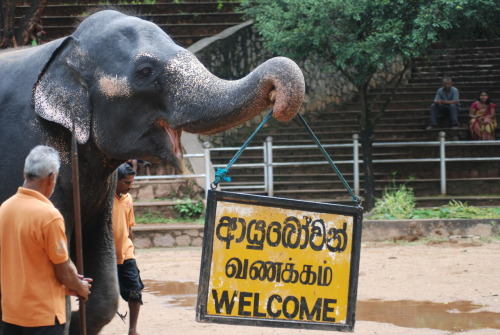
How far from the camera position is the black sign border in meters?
4.53

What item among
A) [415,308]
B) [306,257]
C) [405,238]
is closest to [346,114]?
[405,238]

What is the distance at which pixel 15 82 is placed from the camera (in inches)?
186

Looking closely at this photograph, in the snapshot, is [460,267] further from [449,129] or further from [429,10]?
[449,129]

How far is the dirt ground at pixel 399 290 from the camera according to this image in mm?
7398

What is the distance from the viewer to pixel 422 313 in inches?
313

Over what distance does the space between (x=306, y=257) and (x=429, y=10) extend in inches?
378

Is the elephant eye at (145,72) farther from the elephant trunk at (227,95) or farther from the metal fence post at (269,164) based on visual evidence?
the metal fence post at (269,164)

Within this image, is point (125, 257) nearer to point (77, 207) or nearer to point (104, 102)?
point (104, 102)

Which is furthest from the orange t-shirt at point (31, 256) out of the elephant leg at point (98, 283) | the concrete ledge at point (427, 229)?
the concrete ledge at point (427, 229)

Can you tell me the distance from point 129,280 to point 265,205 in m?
2.49

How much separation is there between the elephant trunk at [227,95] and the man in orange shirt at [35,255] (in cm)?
72

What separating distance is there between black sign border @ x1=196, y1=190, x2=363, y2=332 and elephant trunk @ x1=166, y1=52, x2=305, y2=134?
0.37 metres

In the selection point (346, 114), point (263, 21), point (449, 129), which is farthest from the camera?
point (346, 114)

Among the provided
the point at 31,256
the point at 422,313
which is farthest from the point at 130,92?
the point at 422,313
